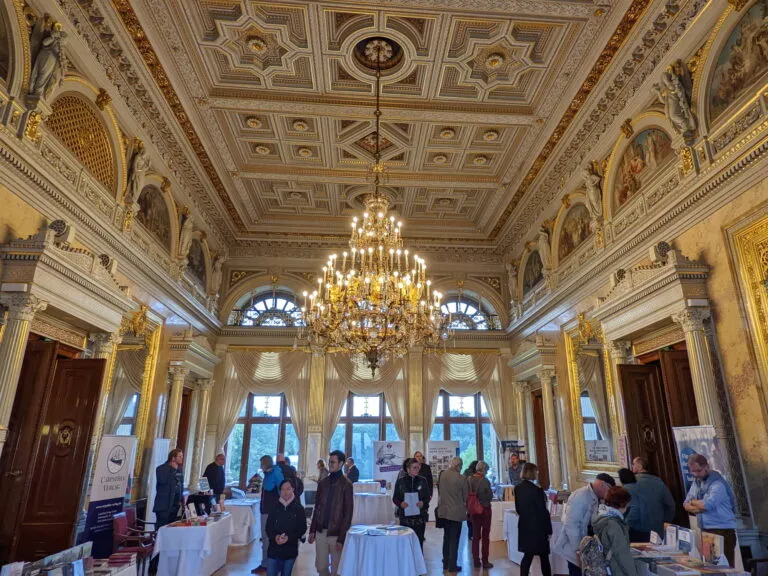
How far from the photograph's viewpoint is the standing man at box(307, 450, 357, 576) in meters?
4.92

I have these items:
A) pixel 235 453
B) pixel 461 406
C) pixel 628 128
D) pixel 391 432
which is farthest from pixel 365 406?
pixel 628 128

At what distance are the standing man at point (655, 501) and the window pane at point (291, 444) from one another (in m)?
8.59

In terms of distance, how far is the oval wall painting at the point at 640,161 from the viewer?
6.45 m

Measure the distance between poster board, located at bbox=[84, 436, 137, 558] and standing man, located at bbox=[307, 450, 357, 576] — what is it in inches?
99.0

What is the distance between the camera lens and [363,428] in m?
12.5

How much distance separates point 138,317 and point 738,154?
8212 millimetres

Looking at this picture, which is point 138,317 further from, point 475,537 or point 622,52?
point 622,52

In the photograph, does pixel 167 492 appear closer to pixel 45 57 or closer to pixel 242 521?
pixel 242 521

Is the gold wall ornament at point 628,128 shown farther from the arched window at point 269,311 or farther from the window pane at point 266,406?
the window pane at point 266,406

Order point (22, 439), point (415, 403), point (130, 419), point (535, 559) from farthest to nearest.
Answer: point (415, 403), point (130, 419), point (535, 559), point (22, 439)

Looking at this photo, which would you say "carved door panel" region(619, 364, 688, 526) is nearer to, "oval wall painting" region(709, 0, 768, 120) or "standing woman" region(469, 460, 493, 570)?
"standing woman" region(469, 460, 493, 570)

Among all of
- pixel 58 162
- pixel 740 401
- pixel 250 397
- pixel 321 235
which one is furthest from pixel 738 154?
pixel 250 397

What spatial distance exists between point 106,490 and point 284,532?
267cm

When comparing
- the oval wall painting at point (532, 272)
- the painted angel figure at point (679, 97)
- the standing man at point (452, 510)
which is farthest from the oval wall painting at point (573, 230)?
the standing man at point (452, 510)
